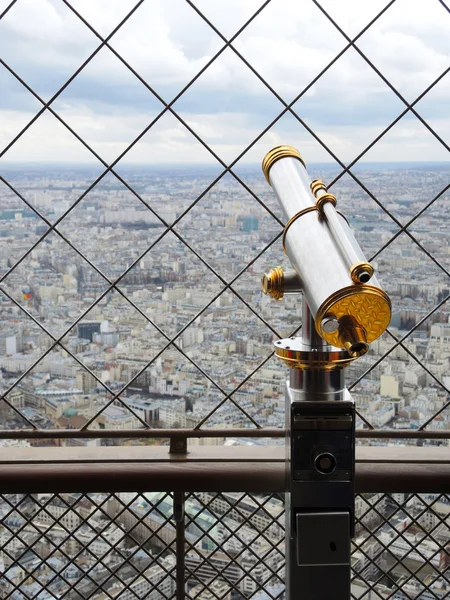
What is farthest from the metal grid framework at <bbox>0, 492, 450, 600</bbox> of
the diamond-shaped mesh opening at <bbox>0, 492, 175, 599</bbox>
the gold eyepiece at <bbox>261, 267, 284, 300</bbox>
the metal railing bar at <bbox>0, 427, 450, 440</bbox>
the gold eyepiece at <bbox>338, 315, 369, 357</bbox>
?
the gold eyepiece at <bbox>338, 315, 369, 357</bbox>

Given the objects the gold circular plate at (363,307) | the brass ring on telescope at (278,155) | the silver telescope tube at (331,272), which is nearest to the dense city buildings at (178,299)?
the brass ring on telescope at (278,155)

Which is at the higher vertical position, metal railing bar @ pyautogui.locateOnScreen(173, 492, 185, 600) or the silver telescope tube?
the silver telescope tube

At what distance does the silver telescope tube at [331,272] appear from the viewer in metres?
1.15

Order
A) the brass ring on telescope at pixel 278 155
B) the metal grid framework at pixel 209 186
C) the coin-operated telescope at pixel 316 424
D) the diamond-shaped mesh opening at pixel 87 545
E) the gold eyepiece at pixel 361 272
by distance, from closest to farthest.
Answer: the gold eyepiece at pixel 361 272, the coin-operated telescope at pixel 316 424, the brass ring on telescope at pixel 278 155, the metal grid framework at pixel 209 186, the diamond-shaped mesh opening at pixel 87 545

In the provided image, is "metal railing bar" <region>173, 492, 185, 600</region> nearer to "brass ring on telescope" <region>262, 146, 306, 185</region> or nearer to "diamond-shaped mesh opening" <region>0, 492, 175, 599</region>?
"diamond-shaped mesh opening" <region>0, 492, 175, 599</region>

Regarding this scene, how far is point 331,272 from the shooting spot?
1.20 m

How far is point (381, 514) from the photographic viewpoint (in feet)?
7.10

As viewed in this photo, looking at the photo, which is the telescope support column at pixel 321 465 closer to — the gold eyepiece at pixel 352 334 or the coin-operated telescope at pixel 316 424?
the coin-operated telescope at pixel 316 424

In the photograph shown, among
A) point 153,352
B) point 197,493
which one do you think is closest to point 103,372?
point 153,352

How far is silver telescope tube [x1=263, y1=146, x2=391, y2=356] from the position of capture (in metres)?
1.15

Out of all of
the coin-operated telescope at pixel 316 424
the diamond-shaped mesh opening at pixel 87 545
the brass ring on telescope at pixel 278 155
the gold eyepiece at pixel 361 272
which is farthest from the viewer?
the diamond-shaped mesh opening at pixel 87 545

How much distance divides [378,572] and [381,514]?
7.9 inches

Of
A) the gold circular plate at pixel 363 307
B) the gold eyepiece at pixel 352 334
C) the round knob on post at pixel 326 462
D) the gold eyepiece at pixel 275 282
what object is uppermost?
the gold eyepiece at pixel 275 282

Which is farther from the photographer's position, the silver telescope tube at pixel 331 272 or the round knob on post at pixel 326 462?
the round knob on post at pixel 326 462
